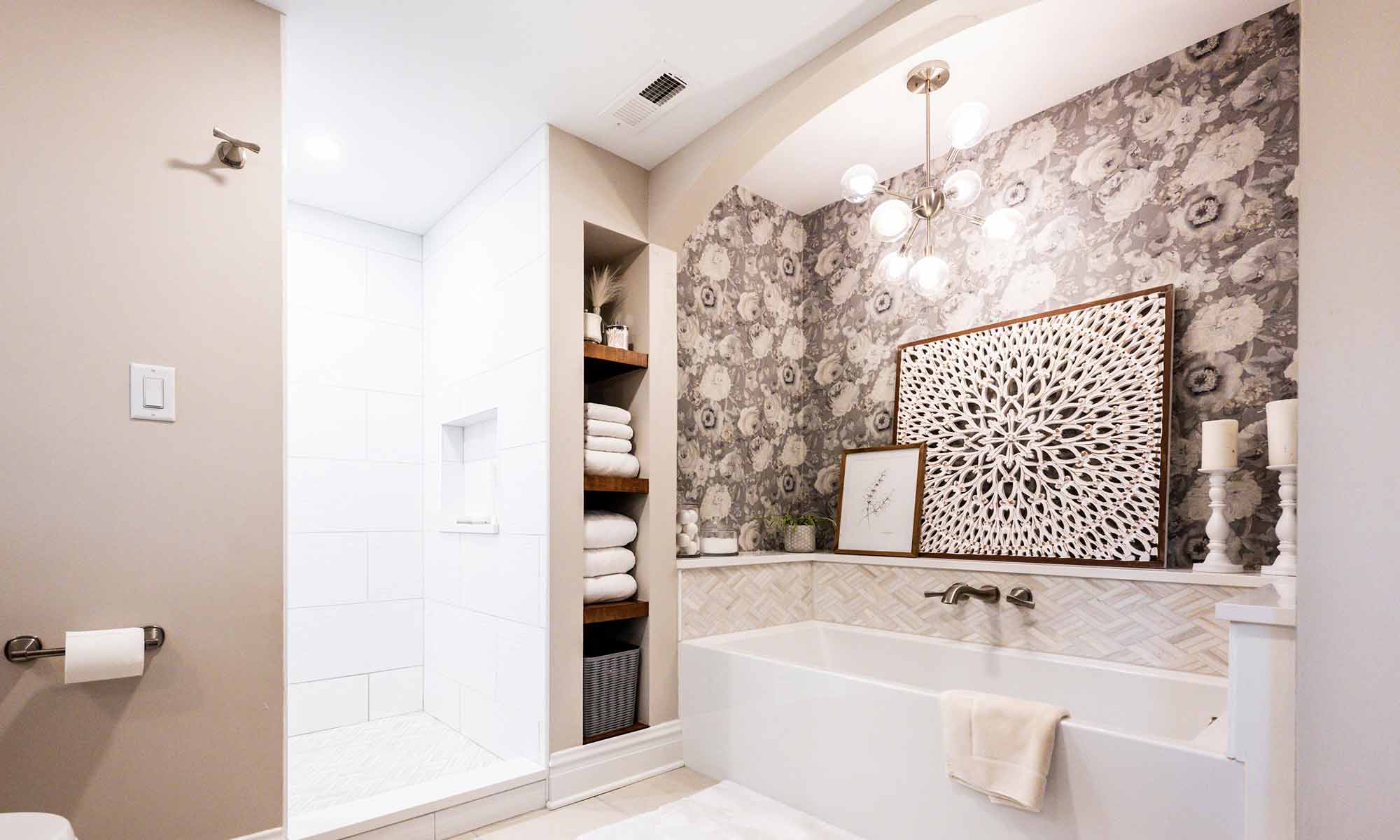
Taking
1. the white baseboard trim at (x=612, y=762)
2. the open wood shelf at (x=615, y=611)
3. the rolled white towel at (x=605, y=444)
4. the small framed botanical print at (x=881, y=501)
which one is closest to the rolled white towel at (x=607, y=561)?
the open wood shelf at (x=615, y=611)

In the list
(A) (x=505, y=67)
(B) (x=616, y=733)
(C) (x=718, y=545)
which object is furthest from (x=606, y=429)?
Result: (A) (x=505, y=67)

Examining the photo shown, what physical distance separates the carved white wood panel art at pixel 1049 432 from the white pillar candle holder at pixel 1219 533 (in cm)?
16

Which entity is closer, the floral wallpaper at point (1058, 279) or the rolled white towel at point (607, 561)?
the floral wallpaper at point (1058, 279)

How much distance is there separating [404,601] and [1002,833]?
9.05 feet

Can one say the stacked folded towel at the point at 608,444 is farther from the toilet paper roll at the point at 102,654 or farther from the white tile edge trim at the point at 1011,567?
the toilet paper roll at the point at 102,654

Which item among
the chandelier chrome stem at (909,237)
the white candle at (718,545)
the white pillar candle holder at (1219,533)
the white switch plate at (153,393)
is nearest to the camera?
the white switch plate at (153,393)

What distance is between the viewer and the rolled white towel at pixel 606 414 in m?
2.74

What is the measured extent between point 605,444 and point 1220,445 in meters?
2.09

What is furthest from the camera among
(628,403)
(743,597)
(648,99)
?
(743,597)

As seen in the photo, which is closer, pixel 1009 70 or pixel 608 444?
pixel 1009 70

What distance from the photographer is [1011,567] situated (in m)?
2.69

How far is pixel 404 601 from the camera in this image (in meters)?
3.43

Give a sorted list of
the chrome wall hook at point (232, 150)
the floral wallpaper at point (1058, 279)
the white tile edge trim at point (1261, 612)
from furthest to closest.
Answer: the floral wallpaper at point (1058, 279), the chrome wall hook at point (232, 150), the white tile edge trim at point (1261, 612)

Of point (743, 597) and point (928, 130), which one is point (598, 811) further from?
point (928, 130)
